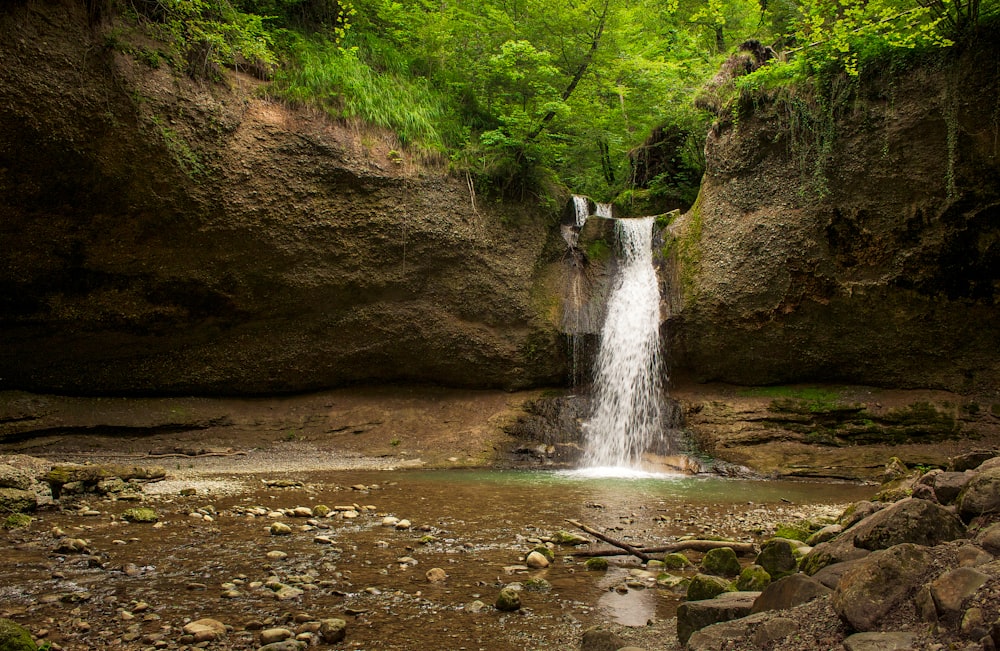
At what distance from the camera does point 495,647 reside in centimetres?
265

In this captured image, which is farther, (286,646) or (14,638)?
(286,646)

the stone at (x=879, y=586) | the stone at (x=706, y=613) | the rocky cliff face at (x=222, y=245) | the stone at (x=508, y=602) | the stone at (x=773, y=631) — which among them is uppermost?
the rocky cliff face at (x=222, y=245)

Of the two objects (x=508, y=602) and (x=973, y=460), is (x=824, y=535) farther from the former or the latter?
(x=508, y=602)

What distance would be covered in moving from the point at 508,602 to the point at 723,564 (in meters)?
1.40

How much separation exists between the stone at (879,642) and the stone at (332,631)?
1.99m

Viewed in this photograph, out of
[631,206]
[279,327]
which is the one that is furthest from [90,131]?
[631,206]

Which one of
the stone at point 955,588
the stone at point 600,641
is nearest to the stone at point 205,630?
the stone at point 600,641

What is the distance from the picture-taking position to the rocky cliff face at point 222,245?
7.88 meters

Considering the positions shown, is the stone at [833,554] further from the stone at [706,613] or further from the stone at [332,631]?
the stone at [332,631]

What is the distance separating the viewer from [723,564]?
11.9ft

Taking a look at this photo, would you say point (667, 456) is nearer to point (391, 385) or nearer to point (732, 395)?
point (732, 395)

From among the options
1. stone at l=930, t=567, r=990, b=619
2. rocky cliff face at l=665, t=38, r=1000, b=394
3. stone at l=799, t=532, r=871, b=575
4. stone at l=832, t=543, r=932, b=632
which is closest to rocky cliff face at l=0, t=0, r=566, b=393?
rocky cliff face at l=665, t=38, r=1000, b=394

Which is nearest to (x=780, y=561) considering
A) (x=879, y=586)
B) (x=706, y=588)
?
(x=706, y=588)

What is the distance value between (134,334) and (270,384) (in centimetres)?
234
